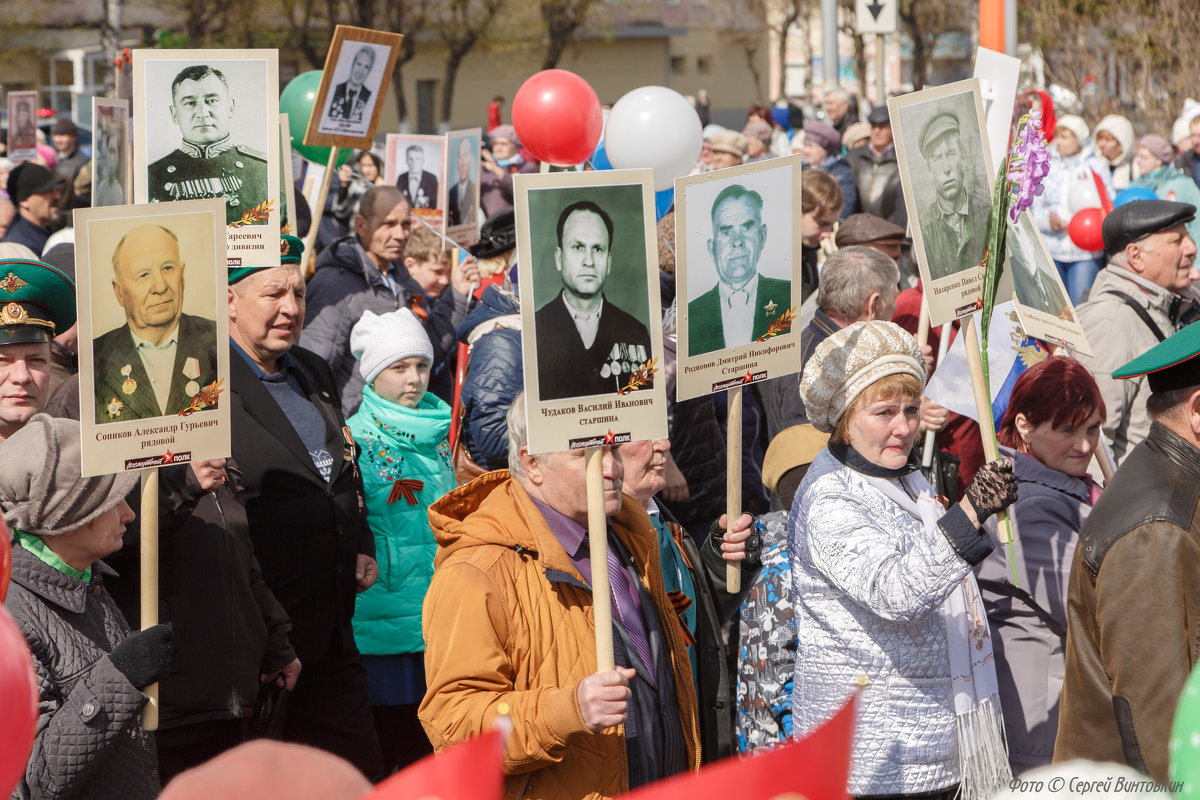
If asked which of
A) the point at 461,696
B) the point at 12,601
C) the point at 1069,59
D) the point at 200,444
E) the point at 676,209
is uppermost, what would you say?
the point at 1069,59

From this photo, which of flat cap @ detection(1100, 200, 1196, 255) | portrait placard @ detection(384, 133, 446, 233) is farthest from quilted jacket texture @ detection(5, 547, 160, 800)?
portrait placard @ detection(384, 133, 446, 233)

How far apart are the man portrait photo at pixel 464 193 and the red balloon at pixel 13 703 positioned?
8.21 m

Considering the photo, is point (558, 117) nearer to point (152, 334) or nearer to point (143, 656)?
point (152, 334)

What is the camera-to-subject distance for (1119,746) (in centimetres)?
316

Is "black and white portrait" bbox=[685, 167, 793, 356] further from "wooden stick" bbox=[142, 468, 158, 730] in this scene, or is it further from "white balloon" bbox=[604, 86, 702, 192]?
"white balloon" bbox=[604, 86, 702, 192]

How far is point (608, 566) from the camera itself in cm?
320

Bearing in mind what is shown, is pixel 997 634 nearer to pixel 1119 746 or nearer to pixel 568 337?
pixel 1119 746

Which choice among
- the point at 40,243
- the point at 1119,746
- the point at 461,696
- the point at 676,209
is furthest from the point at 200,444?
the point at 40,243

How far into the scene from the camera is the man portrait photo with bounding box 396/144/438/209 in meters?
9.17

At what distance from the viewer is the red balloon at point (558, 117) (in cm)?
623

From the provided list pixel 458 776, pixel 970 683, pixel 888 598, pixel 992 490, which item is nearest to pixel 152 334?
pixel 888 598

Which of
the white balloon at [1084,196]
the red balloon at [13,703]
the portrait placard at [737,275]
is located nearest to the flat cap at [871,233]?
the portrait placard at [737,275]

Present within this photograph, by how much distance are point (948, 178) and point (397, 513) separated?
2.22 metres

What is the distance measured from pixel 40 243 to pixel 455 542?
7.02 m
